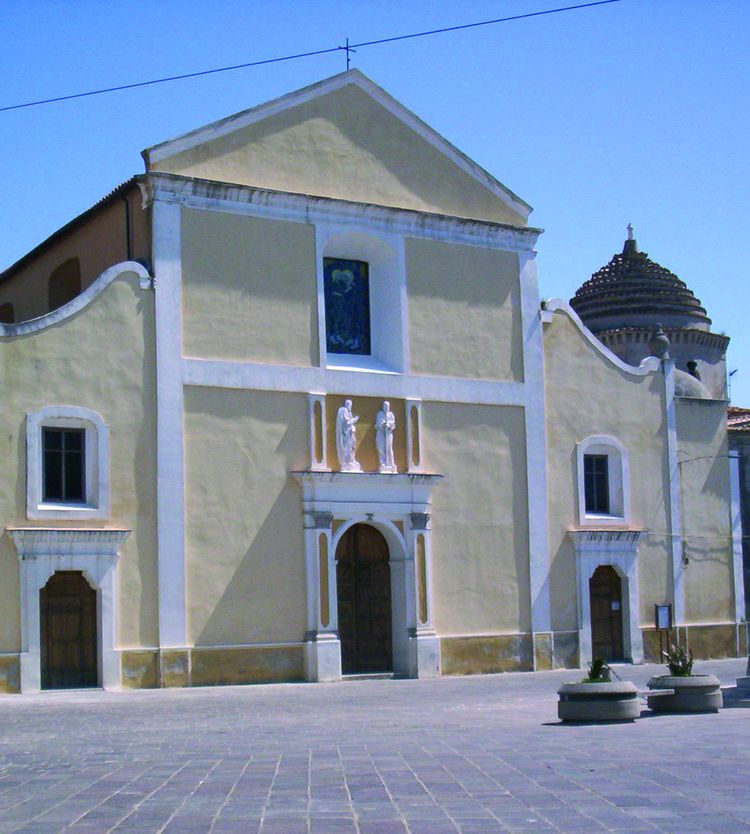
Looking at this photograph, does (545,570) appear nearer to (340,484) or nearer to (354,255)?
(340,484)

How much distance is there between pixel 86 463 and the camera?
84.0ft

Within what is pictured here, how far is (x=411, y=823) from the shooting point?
979 centimetres

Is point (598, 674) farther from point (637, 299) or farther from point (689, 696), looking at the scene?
point (637, 299)

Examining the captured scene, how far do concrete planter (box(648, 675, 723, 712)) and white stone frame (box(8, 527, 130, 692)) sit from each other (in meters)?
10.8

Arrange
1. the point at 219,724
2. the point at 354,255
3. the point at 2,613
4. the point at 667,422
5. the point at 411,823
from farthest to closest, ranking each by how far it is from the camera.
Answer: the point at 667,422 → the point at 354,255 → the point at 2,613 → the point at 219,724 → the point at 411,823

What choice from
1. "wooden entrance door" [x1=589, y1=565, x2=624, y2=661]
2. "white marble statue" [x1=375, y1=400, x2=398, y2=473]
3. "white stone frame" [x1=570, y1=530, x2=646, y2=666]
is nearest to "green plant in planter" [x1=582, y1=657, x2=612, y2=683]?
"white marble statue" [x1=375, y1=400, x2=398, y2=473]

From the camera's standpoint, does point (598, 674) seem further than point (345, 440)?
No

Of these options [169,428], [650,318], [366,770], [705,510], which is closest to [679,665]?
[366,770]

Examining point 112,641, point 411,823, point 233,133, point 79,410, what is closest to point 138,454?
point 79,410

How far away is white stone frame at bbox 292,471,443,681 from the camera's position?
27594mm

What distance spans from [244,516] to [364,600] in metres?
3.68

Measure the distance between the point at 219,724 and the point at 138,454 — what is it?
8.74 m

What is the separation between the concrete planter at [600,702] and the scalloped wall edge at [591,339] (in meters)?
15.8

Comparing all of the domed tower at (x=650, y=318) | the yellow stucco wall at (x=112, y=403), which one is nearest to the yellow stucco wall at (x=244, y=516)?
the yellow stucco wall at (x=112, y=403)
